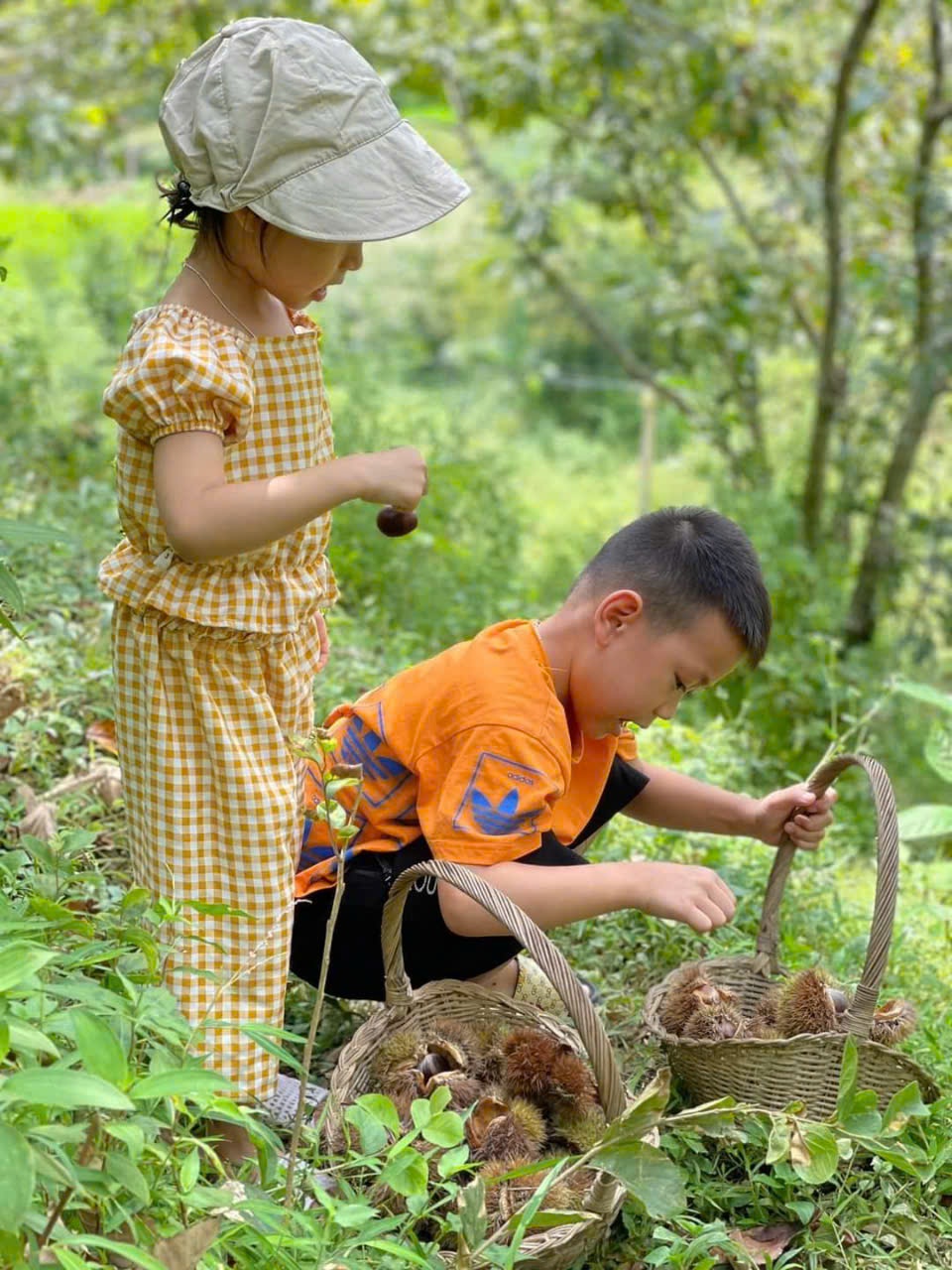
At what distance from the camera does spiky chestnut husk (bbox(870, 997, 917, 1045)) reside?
2.08 metres

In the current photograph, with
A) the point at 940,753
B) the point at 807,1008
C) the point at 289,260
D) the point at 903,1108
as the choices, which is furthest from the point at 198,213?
the point at 940,753

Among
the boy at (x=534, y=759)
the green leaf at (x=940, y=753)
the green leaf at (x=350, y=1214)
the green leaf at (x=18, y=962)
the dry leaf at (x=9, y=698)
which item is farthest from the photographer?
the green leaf at (x=940, y=753)

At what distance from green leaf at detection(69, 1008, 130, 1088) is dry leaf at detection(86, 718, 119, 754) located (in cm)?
162

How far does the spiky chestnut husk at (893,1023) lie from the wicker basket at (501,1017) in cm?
43

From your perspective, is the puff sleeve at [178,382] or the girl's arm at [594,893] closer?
the puff sleeve at [178,382]

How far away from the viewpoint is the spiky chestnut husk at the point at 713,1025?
81.1 inches

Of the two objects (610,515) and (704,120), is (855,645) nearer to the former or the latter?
(704,120)

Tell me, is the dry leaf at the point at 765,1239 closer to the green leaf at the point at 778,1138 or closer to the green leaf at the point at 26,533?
the green leaf at the point at 778,1138

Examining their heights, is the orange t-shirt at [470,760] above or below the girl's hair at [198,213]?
below

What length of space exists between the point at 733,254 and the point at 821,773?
4034 mm

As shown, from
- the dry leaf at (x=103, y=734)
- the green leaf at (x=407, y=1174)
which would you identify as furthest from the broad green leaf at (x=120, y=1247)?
the dry leaf at (x=103, y=734)

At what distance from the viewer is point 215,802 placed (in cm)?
203

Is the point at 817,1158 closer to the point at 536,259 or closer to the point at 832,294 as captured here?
the point at 832,294

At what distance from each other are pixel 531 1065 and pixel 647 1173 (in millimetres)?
433
